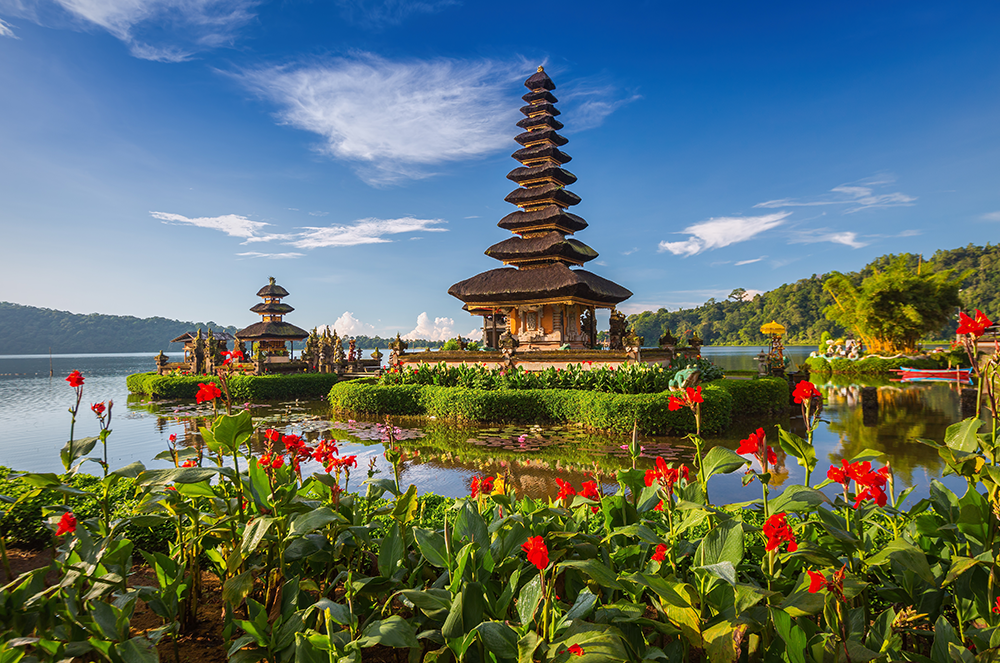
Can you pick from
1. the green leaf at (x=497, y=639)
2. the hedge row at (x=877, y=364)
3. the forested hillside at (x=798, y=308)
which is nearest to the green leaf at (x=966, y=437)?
the green leaf at (x=497, y=639)

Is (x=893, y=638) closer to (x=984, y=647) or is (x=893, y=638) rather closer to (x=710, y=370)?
(x=984, y=647)

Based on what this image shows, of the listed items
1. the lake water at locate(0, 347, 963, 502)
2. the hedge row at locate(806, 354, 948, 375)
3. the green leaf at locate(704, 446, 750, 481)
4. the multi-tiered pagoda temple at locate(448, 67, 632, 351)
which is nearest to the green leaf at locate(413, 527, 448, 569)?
the green leaf at locate(704, 446, 750, 481)

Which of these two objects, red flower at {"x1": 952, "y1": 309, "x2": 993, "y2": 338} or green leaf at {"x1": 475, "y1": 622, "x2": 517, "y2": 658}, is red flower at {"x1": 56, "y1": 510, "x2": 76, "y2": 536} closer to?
green leaf at {"x1": 475, "y1": 622, "x2": 517, "y2": 658}

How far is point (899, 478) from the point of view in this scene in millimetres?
6773

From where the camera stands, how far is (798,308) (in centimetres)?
7375

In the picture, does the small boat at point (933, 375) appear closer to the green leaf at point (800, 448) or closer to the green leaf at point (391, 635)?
the green leaf at point (800, 448)

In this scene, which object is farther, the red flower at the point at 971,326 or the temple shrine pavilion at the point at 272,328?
the temple shrine pavilion at the point at 272,328

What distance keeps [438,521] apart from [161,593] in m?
1.96

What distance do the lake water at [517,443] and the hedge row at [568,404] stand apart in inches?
18.4

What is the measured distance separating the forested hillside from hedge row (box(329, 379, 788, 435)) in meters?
31.7

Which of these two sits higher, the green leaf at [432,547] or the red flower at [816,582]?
the red flower at [816,582]

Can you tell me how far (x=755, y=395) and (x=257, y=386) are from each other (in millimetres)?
20719

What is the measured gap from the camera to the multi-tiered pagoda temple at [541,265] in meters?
20.8

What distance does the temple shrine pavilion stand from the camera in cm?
3300
